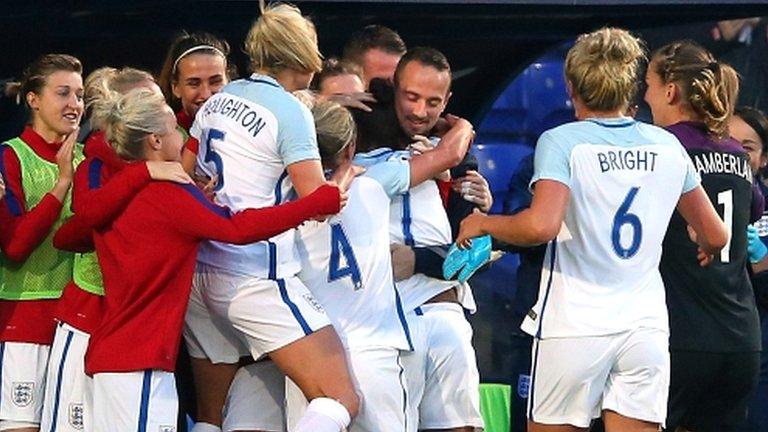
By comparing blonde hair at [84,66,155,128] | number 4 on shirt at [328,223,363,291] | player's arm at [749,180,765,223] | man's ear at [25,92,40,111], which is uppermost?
blonde hair at [84,66,155,128]

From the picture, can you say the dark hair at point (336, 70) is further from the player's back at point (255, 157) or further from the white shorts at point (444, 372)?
the white shorts at point (444, 372)

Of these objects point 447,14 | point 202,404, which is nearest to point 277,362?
point 202,404

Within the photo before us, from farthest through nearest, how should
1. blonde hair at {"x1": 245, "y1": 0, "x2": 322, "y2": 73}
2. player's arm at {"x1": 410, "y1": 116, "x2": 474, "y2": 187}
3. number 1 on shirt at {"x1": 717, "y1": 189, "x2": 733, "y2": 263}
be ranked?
number 1 on shirt at {"x1": 717, "y1": 189, "x2": 733, "y2": 263}, player's arm at {"x1": 410, "y1": 116, "x2": 474, "y2": 187}, blonde hair at {"x1": 245, "y1": 0, "x2": 322, "y2": 73}

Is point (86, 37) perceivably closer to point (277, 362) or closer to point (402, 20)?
point (402, 20)

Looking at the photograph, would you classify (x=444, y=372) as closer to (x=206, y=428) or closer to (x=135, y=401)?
(x=206, y=428)

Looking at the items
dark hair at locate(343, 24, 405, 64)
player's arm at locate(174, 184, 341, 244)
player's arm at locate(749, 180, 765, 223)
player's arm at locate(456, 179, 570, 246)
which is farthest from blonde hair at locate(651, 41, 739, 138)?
player's arm at locate(174, 184, 341, 244)

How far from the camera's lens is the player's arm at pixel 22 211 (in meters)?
5.80

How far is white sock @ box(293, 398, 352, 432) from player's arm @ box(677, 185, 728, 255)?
1323 millimetres

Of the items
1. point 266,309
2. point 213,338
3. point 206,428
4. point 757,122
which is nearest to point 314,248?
point 266,309

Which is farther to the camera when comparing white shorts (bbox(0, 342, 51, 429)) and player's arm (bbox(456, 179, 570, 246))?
white shorts (bbox(0, 342, 51, 429))

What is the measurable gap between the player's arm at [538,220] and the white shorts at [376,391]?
0.52 metres

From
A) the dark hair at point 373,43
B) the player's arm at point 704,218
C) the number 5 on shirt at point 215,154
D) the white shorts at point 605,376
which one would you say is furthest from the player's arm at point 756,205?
the number 5 on shirt at point 215,154

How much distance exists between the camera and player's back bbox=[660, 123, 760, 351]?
6.16 m

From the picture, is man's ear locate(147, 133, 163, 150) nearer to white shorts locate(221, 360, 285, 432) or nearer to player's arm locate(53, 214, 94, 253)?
player's arm locate(53, 214, 94, 253)
